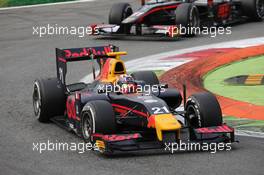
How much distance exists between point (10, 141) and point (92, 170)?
2.53 meters

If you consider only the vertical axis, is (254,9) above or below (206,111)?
above

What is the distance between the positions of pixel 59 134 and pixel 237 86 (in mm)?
5047

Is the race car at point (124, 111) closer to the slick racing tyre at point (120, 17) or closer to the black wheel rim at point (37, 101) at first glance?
the black wheel rim at point (37, 101)

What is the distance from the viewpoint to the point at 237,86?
56.6ft

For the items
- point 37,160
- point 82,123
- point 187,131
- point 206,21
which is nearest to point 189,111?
point 187,131

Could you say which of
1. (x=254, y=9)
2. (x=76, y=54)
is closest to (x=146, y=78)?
(x=76, y=54)

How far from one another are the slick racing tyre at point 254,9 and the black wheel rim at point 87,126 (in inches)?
590

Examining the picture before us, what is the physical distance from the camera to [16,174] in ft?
36.7

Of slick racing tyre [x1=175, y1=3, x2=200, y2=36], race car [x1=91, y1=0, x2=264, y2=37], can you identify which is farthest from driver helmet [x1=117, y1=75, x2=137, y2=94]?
slick racing tyre [x1=175, y1=3, x2=200, y2=36]

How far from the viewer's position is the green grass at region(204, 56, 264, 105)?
16.1 m

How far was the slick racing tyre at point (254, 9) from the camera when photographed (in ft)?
87.7

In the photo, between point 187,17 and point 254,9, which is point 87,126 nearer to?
point 187,17

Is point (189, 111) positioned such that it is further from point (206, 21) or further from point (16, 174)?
point (206, 21)

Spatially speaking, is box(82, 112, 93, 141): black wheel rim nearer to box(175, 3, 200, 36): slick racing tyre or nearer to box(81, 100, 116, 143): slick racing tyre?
box(81, 100, 116, 143): slick racing tyre
